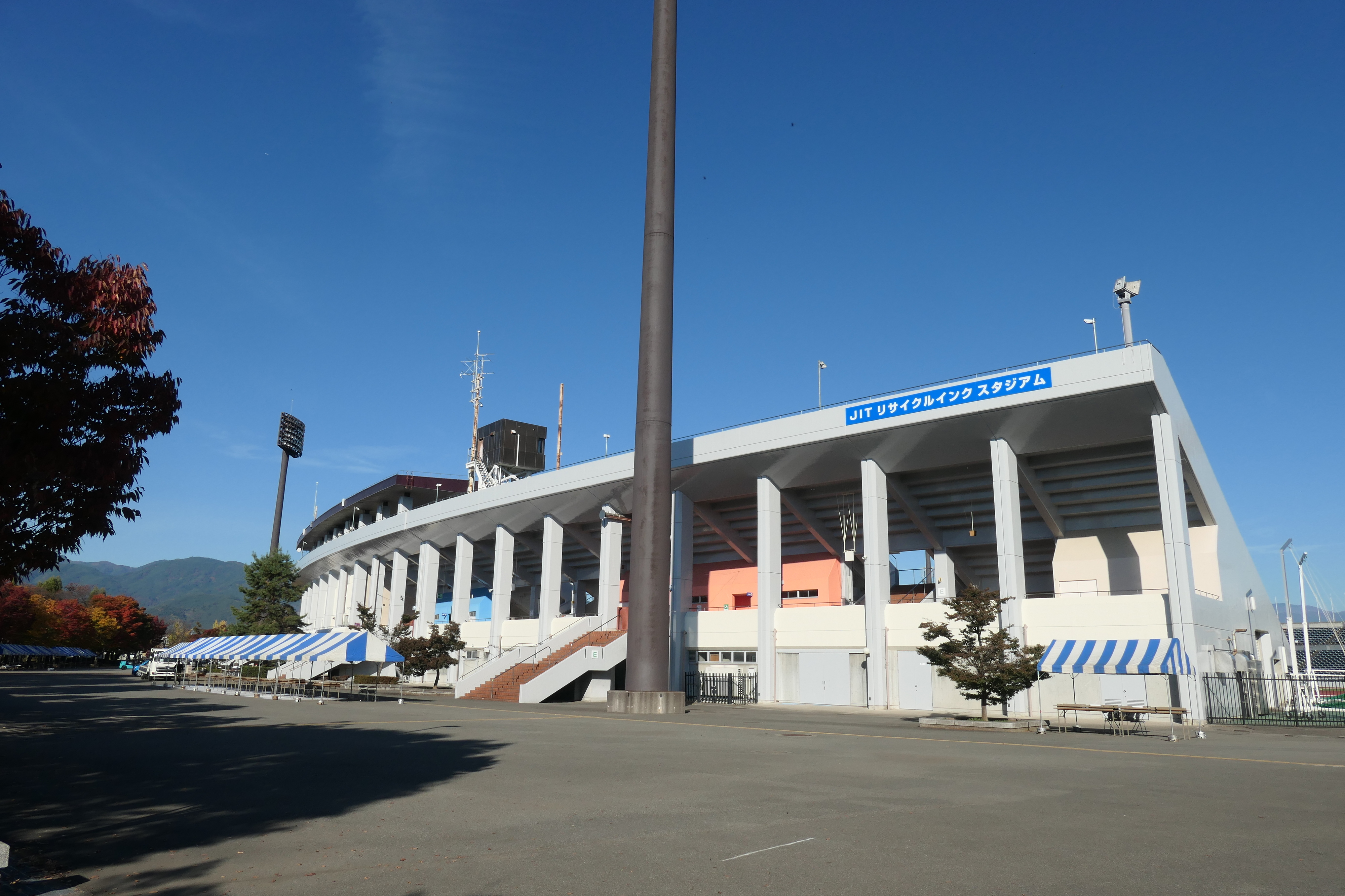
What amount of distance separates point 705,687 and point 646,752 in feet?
95.2

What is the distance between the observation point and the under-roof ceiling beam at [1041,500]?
134 feet

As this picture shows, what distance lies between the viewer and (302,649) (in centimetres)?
3822

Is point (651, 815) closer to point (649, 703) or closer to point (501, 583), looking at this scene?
point (649, 703)

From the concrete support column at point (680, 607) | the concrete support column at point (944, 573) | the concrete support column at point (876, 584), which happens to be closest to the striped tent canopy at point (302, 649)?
the concrete support column at point (680, 607)

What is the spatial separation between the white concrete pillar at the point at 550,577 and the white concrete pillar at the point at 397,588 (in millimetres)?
21650

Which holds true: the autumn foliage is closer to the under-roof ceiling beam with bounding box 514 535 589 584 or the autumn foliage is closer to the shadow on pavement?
the under-roof ceiling beam with bounding box 514 535 589 584

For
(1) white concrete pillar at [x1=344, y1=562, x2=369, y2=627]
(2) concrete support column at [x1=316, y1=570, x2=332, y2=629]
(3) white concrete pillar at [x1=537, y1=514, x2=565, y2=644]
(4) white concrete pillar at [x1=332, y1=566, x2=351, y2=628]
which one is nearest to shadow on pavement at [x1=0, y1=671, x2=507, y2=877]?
(3) white concrete pillar at [x1=537, y1=514, x2=565, y2=644]

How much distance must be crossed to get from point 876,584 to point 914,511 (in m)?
8.50

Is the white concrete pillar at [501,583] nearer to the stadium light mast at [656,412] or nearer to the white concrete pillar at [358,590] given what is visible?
the stadium light mast at [656,412]

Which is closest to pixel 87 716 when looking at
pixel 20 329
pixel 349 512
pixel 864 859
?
pixel 20 329

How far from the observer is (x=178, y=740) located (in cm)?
1922

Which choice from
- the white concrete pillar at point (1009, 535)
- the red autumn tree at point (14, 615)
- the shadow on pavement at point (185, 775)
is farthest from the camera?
the red autumn tree at point (14, 615)

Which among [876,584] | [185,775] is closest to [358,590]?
[876,584]

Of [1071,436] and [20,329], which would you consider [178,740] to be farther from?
[1071,436]
